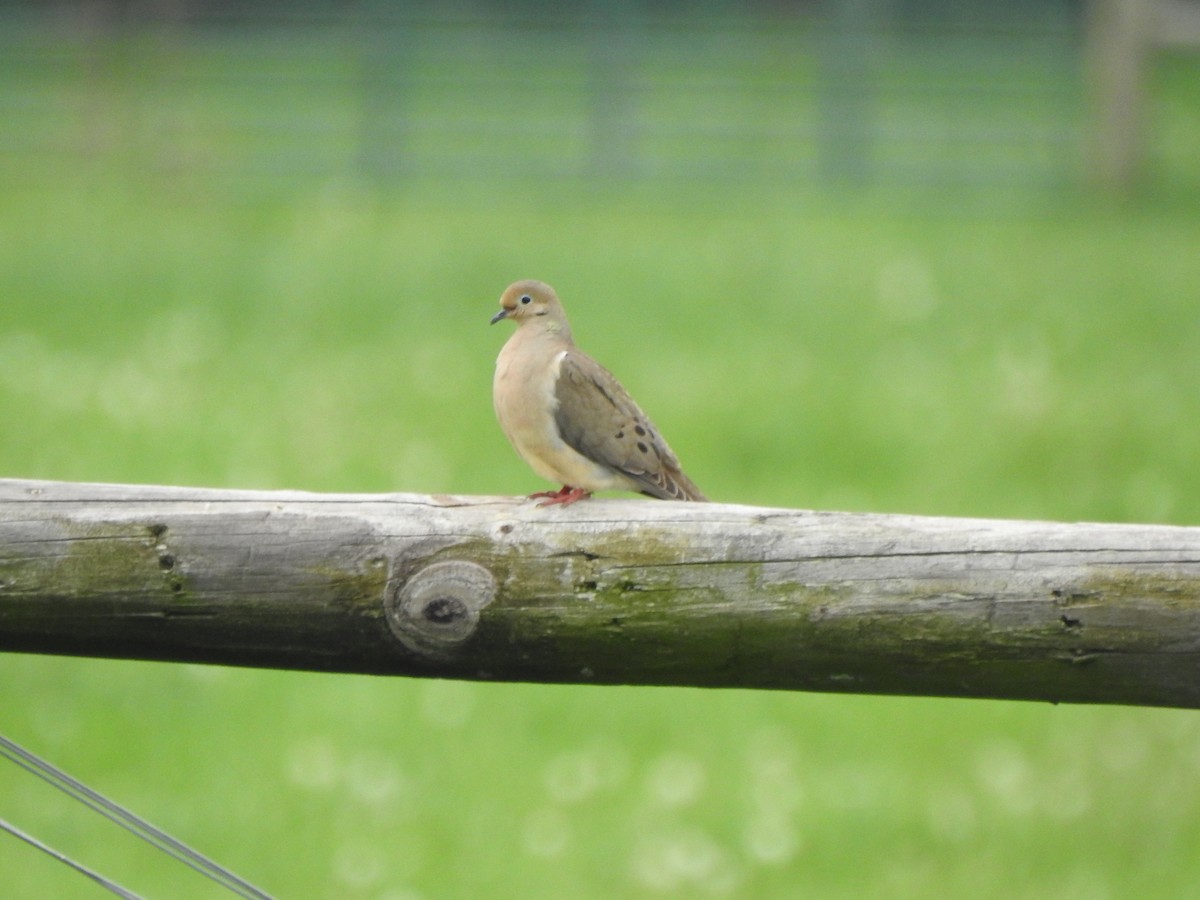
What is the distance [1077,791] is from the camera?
5.85 m

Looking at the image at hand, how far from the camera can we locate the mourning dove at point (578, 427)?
3.43 meters

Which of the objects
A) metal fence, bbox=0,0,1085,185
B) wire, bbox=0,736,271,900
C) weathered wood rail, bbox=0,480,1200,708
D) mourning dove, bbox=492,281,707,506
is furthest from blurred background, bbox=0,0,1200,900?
weathered wood rail, bbox=0,480,1200,708

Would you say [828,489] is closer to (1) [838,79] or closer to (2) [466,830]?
(2) [466,830]

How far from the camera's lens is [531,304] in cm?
383

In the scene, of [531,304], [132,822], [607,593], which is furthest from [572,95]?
[132,822]

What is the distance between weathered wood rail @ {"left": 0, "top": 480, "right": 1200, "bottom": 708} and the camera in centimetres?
223

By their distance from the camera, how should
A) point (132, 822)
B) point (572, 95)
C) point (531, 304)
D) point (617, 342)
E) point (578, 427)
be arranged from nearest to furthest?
point (132, 822)
point (578, 427)
point (531, 304)
point (617, 342)
point (572, 95)

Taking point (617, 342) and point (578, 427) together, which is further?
point (617, 342)

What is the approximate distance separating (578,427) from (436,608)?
1184 mm

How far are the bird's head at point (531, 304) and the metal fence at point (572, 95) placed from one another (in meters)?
12.0

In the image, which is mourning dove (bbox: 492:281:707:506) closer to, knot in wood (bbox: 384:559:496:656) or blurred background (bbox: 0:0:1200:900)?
knot in wood (bbox: 384:559:496:656)

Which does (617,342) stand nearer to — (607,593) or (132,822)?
(607,593)

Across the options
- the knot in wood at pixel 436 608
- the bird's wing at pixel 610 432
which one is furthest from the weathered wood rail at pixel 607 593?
the bird's wing at pixel 610 432

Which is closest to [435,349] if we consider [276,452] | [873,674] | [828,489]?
[276,452]
